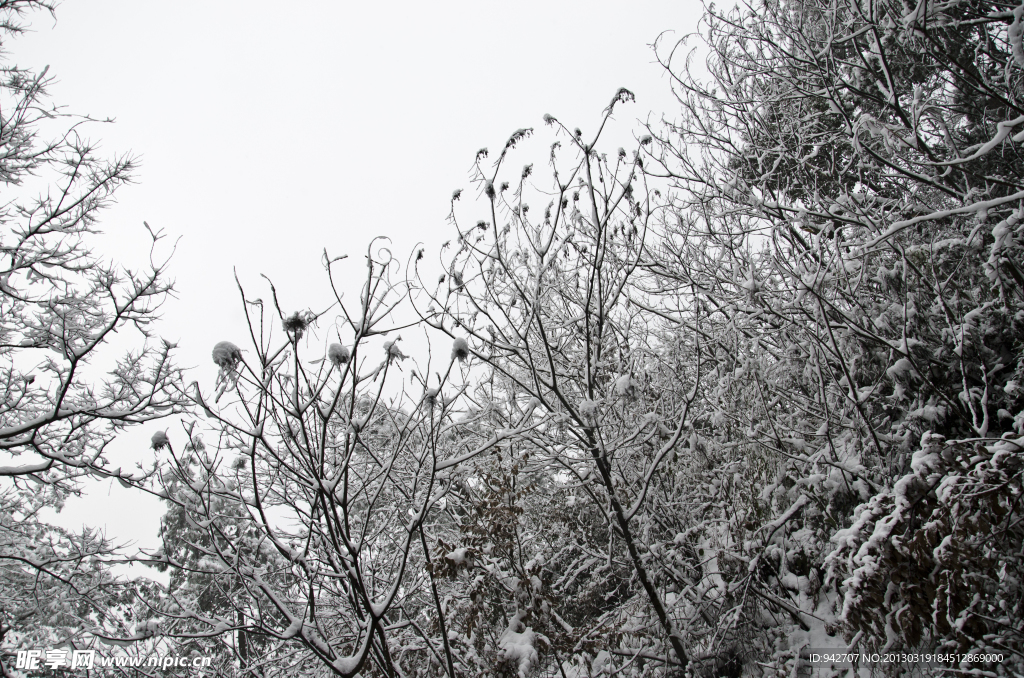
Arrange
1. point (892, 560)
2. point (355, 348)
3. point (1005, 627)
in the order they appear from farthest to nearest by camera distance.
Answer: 1. point (1005, 627)
2. point (892, 560)
3. point (355, 348)

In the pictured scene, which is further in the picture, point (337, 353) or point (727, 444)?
point (727, 444)

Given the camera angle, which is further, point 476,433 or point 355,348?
point 476,433

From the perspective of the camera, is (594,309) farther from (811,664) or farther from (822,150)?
(822,150)

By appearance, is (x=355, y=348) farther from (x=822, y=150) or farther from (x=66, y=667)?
(x=822, y=150)

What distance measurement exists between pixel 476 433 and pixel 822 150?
547cm

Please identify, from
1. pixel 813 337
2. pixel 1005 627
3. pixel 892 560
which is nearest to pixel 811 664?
pixel 1005 627

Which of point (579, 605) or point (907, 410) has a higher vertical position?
point (907, 410)

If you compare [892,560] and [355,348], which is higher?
[355,348]

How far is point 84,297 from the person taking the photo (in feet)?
18.5

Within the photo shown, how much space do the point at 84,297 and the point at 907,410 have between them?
7.83m

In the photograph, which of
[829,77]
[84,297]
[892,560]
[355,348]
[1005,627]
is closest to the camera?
[355,348]

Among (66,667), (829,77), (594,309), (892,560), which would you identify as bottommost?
(892,560)

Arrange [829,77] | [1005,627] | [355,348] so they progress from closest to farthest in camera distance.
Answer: [355,348] < [1005,627] < [829,77]

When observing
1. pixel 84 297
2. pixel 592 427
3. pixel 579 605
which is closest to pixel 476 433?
pixel 592 427
